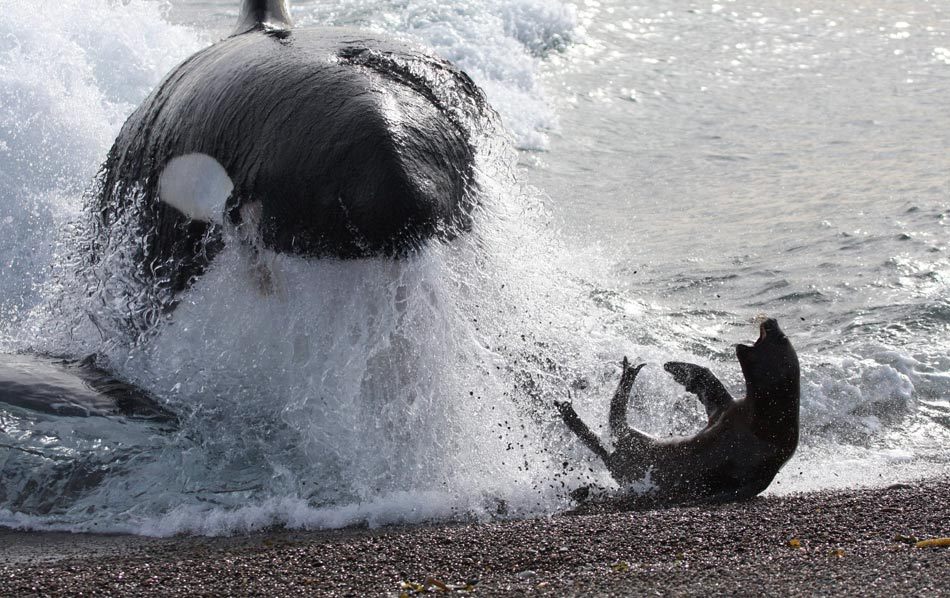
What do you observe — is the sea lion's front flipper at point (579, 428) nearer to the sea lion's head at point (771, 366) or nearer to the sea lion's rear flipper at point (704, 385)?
the sea lion's rear flipper at point (704, 385)

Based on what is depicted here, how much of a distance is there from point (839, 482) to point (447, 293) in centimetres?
212

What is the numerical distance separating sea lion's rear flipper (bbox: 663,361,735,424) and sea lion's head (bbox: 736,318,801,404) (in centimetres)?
27

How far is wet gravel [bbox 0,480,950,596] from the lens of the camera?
3.73 m

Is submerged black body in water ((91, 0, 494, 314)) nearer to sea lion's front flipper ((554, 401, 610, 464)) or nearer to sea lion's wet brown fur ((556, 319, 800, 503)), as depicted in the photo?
sea lion's front flipper ((554, 401, 610, 464))

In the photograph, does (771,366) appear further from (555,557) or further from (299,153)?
(299,153)

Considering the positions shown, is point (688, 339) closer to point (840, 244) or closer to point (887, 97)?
point (840, 244)

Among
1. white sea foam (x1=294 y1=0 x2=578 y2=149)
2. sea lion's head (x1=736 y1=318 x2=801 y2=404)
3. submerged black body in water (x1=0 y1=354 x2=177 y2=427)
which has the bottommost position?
white sea foam (x1=294 y1=0 x2=578 y2=149)

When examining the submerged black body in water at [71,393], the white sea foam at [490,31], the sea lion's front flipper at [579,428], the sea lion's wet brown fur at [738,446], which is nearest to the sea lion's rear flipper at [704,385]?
the sea lion's wet brown fur at [738,446]

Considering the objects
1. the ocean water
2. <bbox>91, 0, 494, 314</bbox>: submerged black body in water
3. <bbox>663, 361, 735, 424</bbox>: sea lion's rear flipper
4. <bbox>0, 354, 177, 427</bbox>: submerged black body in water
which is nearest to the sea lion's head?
<bbox>663, 361, 735, 424</bbox>: sea lion's rear flipper

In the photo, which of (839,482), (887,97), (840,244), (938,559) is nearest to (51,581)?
(938,559)

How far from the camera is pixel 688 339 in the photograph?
7.70 m

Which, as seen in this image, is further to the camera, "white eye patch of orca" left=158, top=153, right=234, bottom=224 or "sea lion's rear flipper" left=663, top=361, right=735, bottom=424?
"sea lion's rear flipper" left=663, top=361, right=735, bottom=424

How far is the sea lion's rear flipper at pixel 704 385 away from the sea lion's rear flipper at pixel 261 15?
2.88 meters

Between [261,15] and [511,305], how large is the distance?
249cm
